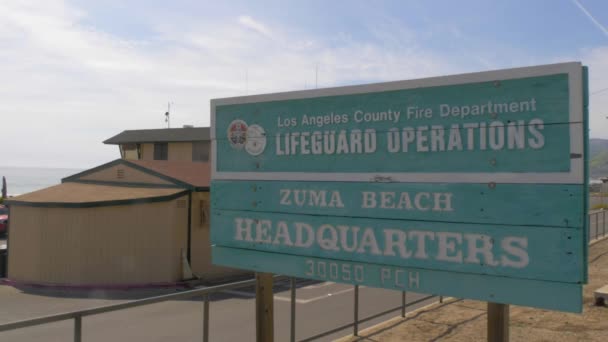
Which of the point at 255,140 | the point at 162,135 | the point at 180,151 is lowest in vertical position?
the point at 255,140

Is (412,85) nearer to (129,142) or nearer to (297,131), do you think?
(297,131)

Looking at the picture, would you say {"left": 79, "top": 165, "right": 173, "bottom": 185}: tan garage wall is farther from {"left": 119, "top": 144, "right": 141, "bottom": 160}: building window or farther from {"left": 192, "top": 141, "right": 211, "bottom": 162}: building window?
{"left": 119, "top": 144, "right": 141, "bottom": 160}: building window

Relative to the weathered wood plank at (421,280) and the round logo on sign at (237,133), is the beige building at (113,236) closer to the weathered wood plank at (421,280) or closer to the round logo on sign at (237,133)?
the weathered wood plank at (421,280)

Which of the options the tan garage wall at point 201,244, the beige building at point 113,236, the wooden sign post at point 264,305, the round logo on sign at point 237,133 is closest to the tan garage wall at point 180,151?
the beige building at point 113,236

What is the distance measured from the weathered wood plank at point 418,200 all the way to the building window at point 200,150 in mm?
27948

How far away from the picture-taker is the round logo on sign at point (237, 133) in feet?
16.3

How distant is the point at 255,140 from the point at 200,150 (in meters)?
28.6

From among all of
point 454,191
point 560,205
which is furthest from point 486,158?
point 560,205

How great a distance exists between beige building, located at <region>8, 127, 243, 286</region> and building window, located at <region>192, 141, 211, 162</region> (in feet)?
42.3

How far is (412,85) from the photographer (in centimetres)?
406

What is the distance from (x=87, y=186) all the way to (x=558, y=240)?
19868mm

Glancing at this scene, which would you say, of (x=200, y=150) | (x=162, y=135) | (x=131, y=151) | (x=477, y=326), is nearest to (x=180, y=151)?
(x=200, y=150)

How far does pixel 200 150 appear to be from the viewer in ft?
108

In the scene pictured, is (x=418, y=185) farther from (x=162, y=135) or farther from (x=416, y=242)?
(x=162, y=135)
